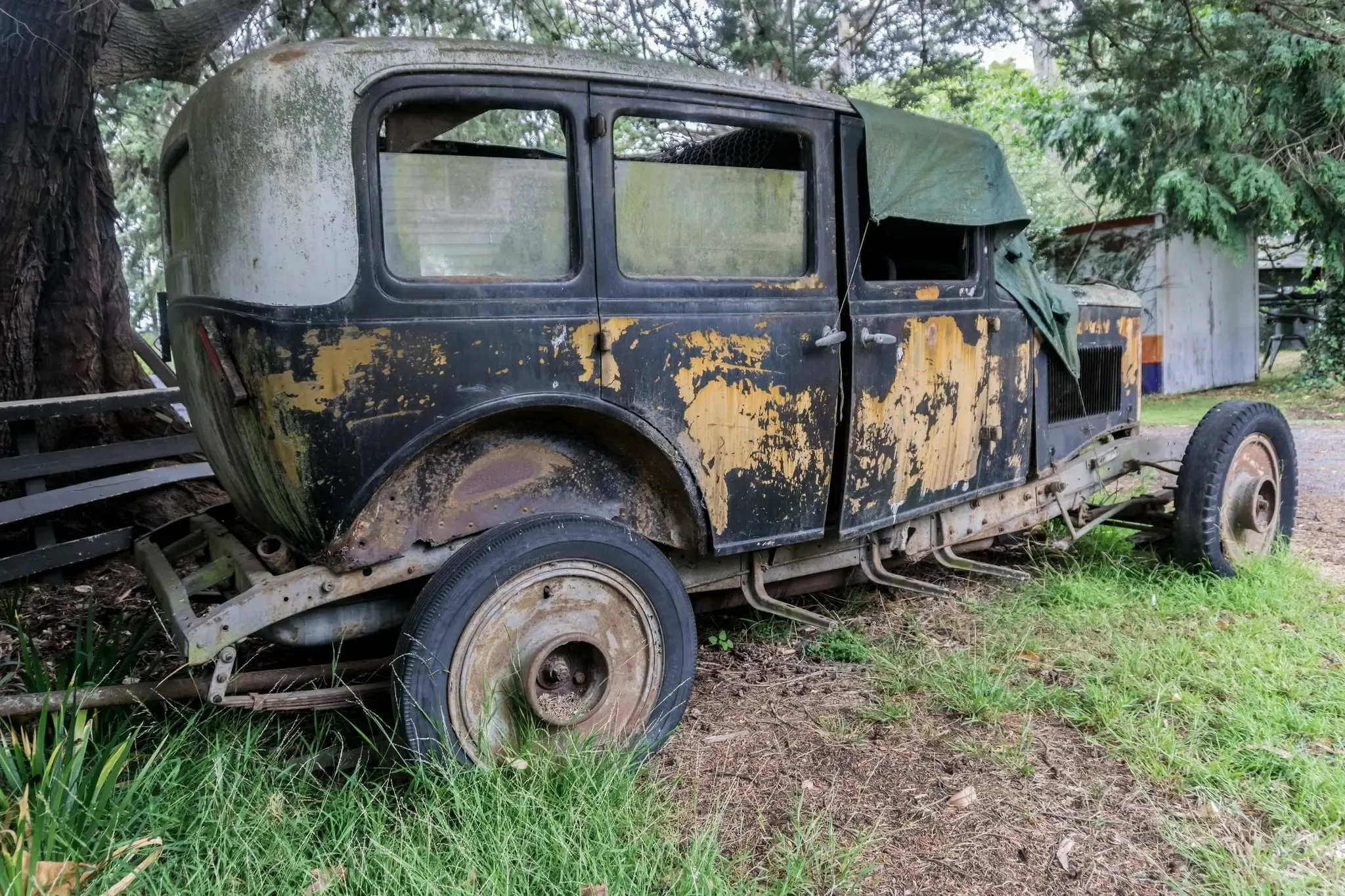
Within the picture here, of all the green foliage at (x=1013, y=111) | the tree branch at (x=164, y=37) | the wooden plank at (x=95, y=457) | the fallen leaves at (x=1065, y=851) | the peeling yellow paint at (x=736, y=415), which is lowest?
the fallen leaves at (x=1065, y=851)

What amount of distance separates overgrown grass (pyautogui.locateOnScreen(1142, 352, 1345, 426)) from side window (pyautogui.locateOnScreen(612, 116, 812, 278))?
27.6 feet

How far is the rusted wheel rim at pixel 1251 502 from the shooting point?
4.46 meters

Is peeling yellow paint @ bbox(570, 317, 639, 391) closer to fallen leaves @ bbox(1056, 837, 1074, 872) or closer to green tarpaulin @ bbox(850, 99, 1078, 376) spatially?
green tarpaulin @ bbox(850, 99, 1078, 376)

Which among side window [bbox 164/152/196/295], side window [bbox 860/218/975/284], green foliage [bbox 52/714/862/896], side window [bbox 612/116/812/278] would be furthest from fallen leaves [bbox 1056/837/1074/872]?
side window [bbox 164/152/196/295]

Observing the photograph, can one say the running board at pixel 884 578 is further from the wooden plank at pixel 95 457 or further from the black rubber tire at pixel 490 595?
the wooden plank at pixel 95 457

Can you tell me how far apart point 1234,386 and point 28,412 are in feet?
50.2

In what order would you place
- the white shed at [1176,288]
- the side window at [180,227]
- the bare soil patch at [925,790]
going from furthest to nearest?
the white shed at [1176,288]
the side window at [180,227]
the bare soil patch at [925,790]

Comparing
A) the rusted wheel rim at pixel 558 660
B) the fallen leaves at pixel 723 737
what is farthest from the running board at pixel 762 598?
the rusted wheel rim at pixel 558 660

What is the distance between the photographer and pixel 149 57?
5.67 metres

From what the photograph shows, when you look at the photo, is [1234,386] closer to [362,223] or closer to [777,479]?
[777,479]

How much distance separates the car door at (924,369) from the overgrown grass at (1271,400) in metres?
7.26

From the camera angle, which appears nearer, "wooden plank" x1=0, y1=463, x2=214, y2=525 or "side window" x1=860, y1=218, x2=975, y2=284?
"side window" x1=860, y1=218, x2=975, y2=284

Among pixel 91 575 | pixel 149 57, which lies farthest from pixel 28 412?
pixel 149 57

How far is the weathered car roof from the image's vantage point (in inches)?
94.8
